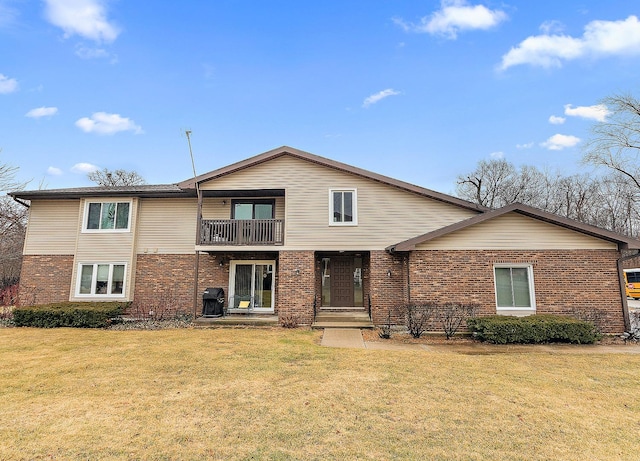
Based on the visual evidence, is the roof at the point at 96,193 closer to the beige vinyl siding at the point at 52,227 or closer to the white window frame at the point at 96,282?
the beige vinyl siding at the point at 52,227

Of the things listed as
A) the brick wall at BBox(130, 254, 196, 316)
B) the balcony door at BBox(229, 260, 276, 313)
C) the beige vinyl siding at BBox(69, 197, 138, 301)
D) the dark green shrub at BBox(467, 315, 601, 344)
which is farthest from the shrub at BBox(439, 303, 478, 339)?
the beige vinyl siding at BBox(69, 197, 138, 301)

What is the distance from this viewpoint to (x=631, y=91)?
21.8m

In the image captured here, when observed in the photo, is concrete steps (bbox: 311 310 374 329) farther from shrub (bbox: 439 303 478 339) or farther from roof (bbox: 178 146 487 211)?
roof (bbox: 178 146 487 211)

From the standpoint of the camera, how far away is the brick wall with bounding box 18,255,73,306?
14305 millimetres

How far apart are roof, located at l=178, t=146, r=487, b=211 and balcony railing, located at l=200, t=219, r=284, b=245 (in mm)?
1837

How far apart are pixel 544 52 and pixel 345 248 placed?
41.8 ft

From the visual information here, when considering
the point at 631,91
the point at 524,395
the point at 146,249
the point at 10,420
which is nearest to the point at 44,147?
the point at 146,249

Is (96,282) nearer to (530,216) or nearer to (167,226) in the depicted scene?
(167,226)

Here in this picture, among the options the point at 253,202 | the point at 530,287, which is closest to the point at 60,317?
the point at 253,202

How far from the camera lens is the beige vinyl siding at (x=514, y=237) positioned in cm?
1105

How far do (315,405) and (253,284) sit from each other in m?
9.90

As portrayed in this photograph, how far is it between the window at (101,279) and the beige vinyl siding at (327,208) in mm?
5495

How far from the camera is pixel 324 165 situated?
1333cm

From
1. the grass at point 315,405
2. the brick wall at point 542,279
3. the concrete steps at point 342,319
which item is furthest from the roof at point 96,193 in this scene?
the brick wall at point 542,279
